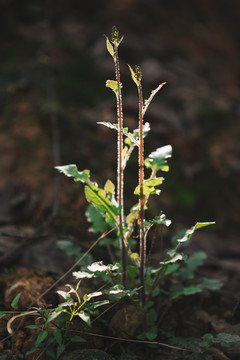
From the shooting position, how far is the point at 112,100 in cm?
401

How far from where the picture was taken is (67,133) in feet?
10.8

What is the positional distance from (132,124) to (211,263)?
1.91 m

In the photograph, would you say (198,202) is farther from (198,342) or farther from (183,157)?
(198,342)

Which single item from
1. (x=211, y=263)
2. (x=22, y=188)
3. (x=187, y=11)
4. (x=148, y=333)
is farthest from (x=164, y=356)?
(x=187, y=11)

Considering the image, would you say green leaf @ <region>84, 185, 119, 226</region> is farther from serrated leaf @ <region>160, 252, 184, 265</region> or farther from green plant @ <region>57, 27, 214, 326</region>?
serrated leaf @ <region>160, 252, 184, 265</region>

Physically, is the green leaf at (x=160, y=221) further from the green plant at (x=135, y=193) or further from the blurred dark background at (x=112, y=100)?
the blurred dark background at (x=112, y=100)

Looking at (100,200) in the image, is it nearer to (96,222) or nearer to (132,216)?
(132,216)

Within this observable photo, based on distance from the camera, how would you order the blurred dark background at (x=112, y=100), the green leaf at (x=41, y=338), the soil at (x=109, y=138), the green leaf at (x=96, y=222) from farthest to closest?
the blurred dark background at (x=112, y=100) → the green leaf at (x=96, y=222) → the soil at (x=109, y=138) → the green leaf at (x=41, y=338)

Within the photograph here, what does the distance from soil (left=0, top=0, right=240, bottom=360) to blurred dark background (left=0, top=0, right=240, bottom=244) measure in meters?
0.02

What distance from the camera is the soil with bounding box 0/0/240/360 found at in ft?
5.98

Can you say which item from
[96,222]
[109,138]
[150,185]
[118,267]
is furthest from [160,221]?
[109,138]

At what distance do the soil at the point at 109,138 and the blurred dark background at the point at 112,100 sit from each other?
0.02 meters

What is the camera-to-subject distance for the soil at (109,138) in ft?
5.98

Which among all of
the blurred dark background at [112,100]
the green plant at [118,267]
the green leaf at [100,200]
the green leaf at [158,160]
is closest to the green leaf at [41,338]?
the green plant at [118,267]
